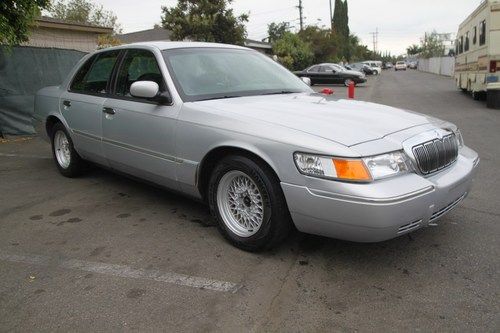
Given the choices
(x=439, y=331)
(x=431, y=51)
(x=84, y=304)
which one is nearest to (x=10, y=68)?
(x=84, y=304)

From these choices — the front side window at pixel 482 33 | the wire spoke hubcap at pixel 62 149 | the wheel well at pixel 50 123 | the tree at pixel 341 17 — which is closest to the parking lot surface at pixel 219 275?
the wire spoke hubcap at pixel 62 149

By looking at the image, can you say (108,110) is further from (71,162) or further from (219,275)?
(219,275)

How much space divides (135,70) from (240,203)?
1985mm

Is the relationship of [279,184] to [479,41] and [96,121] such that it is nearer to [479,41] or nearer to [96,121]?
[96,121]

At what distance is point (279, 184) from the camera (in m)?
3.44

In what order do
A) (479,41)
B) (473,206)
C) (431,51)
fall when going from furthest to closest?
Result: (431,51) < (479,41) < (473,206)

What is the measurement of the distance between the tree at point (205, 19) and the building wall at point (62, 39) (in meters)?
10.2

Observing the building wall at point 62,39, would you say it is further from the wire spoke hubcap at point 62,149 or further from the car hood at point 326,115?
the car hood at point 326,115

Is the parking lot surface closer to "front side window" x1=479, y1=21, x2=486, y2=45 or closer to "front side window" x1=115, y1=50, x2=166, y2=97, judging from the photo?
"front side window" x1=115, y1=50, x2=166, y2=97

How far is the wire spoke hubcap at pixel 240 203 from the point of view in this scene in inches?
146

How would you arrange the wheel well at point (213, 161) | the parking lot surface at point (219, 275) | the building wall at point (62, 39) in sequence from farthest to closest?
the building wall at point (62, 39), the wheel well at point (213, 161), the parking lot surface at point (219, 275)

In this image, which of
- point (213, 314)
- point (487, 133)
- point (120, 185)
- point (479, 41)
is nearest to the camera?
point (213, 314)

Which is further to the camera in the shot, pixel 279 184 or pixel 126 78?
pixel 126 78

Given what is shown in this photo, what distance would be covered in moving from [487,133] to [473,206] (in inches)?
195
